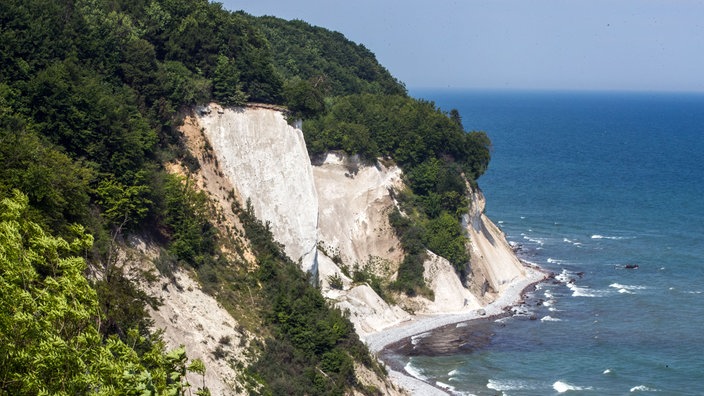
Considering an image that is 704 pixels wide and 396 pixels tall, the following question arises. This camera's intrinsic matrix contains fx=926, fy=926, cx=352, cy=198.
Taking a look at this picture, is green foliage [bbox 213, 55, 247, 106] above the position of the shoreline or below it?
above

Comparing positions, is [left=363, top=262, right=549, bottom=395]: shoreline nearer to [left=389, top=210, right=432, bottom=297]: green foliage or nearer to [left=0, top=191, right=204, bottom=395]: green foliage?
[left=389, top=210, right=432, bottom=297]: green foliage

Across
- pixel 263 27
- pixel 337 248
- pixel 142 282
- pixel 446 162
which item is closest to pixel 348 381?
pixel 142 282

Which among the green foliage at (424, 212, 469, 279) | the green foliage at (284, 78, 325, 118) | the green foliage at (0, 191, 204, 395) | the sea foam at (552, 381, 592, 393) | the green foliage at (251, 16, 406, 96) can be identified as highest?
the green foliage at (251, 16, 406, 96)

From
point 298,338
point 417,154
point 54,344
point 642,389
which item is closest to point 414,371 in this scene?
point 298,338

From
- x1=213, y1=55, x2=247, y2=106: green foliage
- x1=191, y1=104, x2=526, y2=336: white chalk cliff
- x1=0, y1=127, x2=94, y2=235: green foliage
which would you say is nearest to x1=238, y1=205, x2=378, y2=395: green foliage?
x1=191, y1=104, x2=526, y2=336: white chalk cliff

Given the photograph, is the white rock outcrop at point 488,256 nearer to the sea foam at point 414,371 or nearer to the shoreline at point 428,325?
the shoreline at point 428,325

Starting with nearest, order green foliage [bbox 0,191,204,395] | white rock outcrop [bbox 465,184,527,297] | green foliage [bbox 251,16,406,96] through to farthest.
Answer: green foliage [bbox 0,191,204,395] < white rock outcrop [bbox 465,184,527,297] < green foliage [bbox 251,16,406,96]

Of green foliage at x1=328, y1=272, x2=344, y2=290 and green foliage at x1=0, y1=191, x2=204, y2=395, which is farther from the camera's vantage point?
green foliage at x1=328, y1=272, x2=344, y2=290

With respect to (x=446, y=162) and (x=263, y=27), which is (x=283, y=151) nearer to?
(x=446, y=162)
